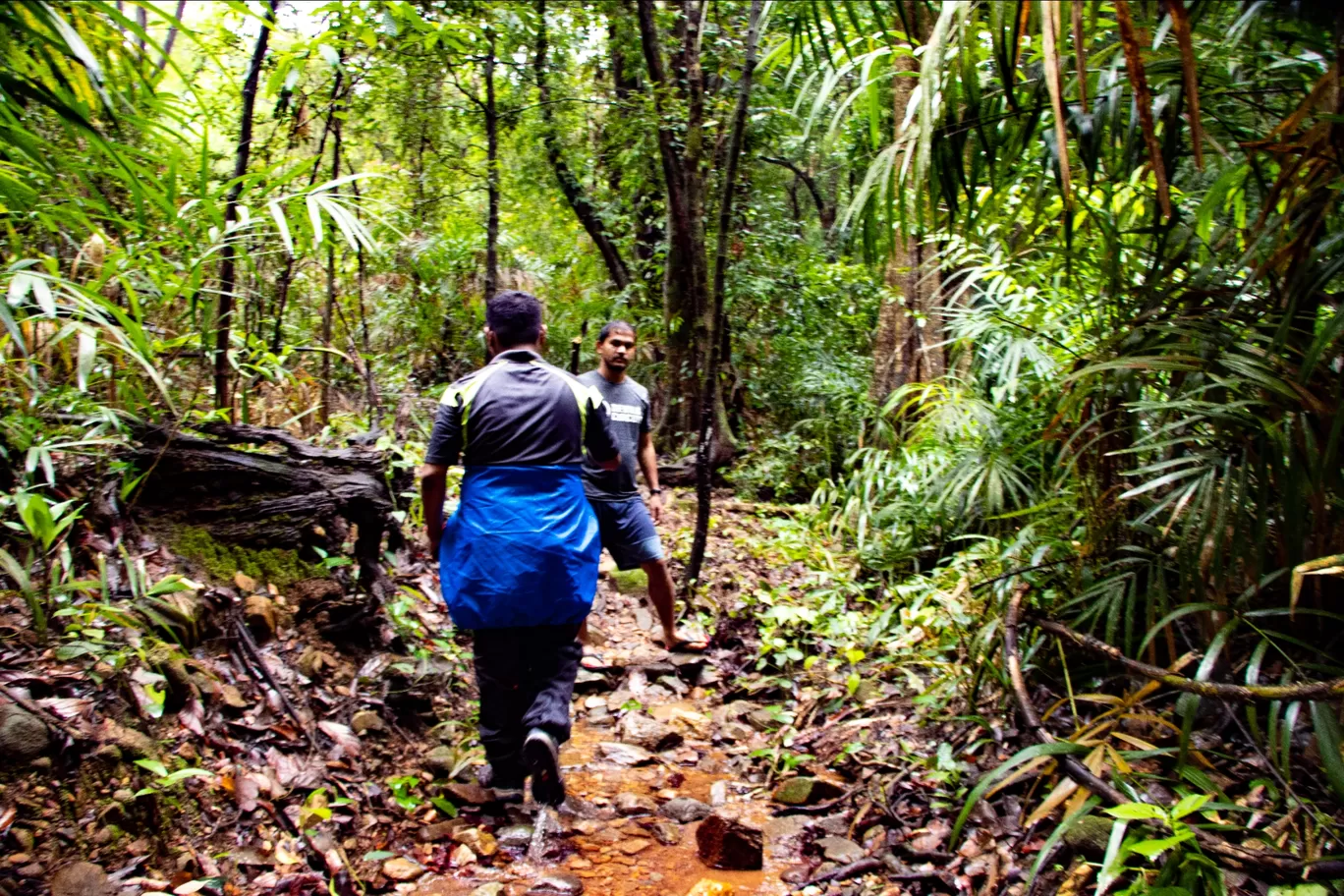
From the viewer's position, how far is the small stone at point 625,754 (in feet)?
13.4

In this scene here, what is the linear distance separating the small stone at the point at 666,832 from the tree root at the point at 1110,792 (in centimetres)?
138

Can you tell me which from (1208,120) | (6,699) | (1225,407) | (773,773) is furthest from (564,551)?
(1208,120)

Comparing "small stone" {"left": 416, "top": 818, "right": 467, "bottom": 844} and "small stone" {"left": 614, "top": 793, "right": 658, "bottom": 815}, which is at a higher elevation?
"small stone" {"left": 416, "top": 818, "right": 467, "bottom": 844}

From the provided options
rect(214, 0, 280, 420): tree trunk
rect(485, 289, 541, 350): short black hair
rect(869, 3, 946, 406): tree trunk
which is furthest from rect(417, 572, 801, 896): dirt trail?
rect(869, 3, 946, 406): tree trunk

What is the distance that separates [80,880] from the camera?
2115 mm

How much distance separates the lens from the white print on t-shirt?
5211 mm

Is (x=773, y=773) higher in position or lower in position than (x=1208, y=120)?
lower

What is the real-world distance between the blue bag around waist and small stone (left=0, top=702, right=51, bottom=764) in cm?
137

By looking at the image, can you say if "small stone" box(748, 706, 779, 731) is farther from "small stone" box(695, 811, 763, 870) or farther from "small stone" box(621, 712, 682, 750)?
"small stone" box(695, 811, 763, 870)

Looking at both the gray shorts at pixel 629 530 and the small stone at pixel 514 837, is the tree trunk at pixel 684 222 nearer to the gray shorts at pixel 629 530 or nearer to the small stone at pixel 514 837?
the gray shorts at pixel 629 530

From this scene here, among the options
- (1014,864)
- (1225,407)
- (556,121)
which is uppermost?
(556,121)

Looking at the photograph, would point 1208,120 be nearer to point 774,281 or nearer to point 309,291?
point 309,291

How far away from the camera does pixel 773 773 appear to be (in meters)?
3.88

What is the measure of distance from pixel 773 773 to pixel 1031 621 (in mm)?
1336
